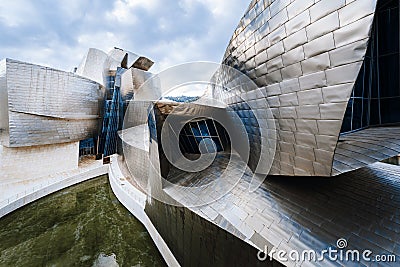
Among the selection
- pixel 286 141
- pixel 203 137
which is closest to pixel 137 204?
pixel 203 137

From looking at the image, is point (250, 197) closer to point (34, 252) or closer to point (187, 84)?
point (187, 84)

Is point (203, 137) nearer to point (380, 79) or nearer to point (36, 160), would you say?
point (380, 79)

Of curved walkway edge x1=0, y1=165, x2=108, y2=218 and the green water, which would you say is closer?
the green water

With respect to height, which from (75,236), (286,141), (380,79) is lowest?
(75,236)

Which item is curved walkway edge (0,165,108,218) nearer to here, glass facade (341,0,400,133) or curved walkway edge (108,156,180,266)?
curved walkway edge (108,156,180,266)

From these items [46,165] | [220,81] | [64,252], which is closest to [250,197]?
[220,81]

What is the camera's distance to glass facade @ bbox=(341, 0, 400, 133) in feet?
12.2

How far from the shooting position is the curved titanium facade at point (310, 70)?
1958 millimetres

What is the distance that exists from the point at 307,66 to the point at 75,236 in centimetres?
745

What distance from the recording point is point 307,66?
2.41 metres

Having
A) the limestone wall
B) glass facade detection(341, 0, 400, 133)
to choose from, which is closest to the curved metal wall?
glass facade detection(341, 0, 400, 133)

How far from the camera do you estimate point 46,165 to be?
35.3ft

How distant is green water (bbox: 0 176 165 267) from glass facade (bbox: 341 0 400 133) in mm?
5962

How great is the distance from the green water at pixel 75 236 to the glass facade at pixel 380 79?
596 cm
